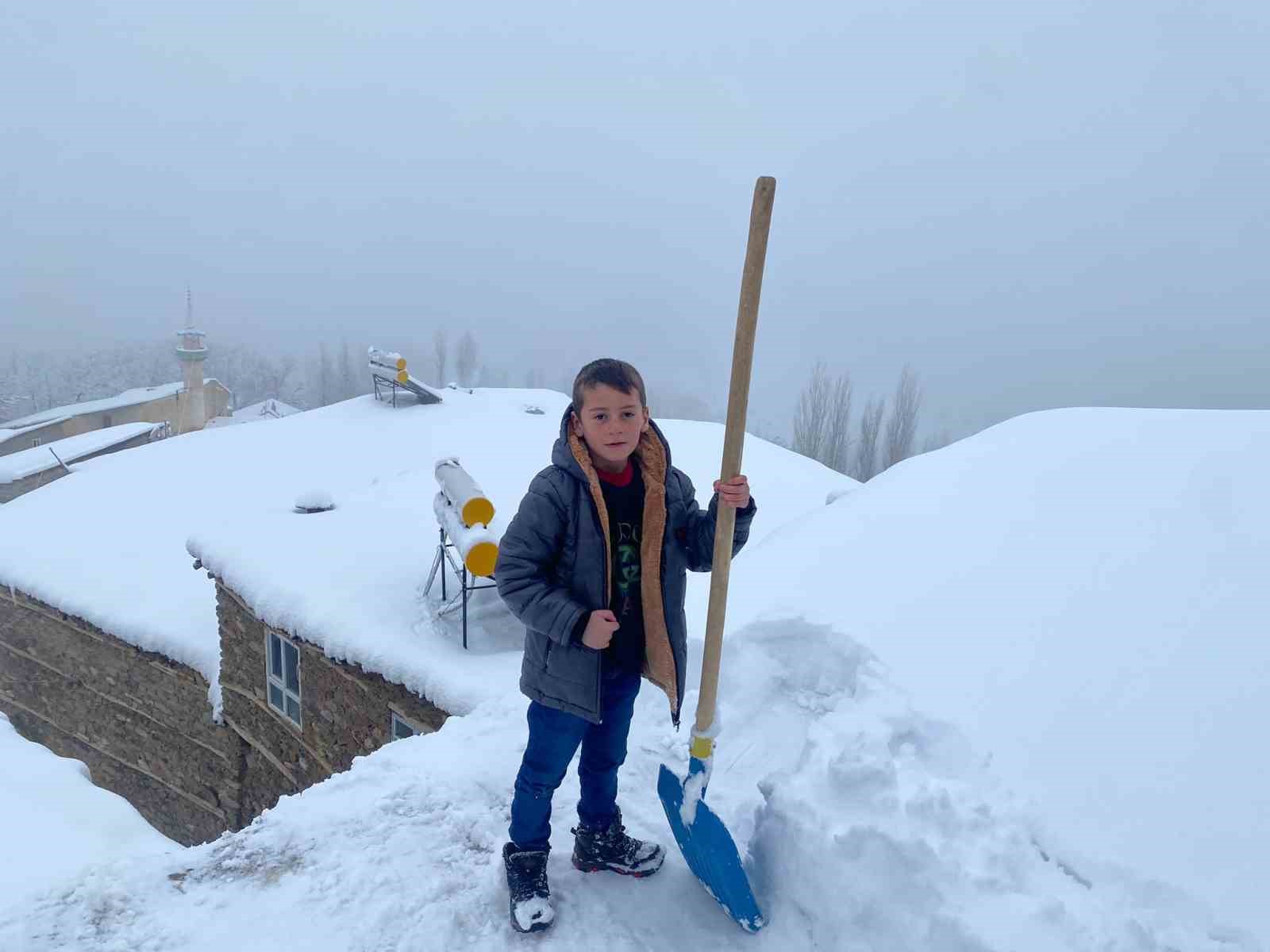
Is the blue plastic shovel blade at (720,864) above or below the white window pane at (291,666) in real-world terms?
above

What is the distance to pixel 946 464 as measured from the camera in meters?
6.80

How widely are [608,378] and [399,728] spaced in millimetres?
6309

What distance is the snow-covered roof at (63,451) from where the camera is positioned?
20.5m

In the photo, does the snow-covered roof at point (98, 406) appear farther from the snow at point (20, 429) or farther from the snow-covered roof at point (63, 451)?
the snow-covered roof at point (63, 451)

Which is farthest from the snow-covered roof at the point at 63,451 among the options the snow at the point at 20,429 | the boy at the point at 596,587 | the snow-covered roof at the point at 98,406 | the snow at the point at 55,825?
the boy at the point at 596,587

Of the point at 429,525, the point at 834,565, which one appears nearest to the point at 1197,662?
the point at 834,565

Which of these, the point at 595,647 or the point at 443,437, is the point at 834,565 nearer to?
the point at 595,647

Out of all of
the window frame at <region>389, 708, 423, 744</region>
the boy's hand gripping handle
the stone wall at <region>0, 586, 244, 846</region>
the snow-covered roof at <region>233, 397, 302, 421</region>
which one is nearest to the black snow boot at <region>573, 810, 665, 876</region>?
the boy's hand gripping handle

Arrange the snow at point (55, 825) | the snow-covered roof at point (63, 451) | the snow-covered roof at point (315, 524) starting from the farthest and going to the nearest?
1. the snow-covered roof at point (63, 451)
2. the snow-covered roof at point (315, 524)
3. the snow at point (55, 825)

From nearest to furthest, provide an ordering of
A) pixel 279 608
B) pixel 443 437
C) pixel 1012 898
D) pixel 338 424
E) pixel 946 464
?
pixel 1012 898, pixel 946 464, pixel 279 608, pixel 443 437, pixel 338 424

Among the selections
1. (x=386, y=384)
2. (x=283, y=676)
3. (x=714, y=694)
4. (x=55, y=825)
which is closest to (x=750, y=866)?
(x=714, y=694)

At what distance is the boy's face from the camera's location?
2.42m

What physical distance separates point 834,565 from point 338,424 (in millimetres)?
19736

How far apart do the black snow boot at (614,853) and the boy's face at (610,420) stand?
56.0 inches
